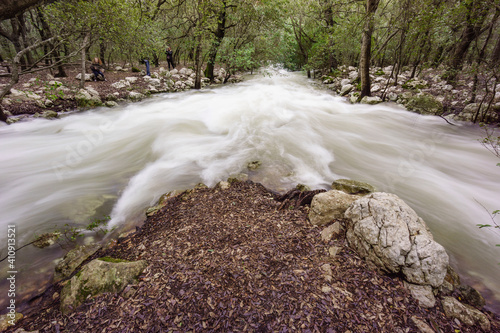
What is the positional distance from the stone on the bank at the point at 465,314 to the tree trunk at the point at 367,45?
959 centimetres

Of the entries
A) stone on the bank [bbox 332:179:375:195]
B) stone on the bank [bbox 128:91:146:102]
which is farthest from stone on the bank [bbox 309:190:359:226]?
stone on the bank [bbox 128:91:146:102]

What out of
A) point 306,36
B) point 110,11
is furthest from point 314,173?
point 306,36

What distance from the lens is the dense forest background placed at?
6.04m

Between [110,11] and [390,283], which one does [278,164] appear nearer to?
[390,283]

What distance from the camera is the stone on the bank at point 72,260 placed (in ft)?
10.6

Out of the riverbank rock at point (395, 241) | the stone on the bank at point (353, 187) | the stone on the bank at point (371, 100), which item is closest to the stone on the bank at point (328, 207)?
the riverbank rock at point (395, 241)

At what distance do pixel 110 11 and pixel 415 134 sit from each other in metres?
12.3

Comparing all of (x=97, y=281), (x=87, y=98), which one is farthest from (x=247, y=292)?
(x=87, y=98)

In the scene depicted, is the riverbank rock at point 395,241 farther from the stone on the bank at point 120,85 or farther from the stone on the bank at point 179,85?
the stone on the bank at point 120,85

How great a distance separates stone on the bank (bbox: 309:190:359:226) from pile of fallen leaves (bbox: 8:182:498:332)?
0.59 feet

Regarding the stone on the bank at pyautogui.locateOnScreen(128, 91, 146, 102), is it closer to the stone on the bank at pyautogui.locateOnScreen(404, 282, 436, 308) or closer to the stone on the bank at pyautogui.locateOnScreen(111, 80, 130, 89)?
the stone on the bank at pyautogui.locateOnScreen(111, 80, 130, 89)

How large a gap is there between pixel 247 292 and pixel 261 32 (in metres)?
14.8

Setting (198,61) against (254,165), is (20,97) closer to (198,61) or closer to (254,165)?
(198,61)

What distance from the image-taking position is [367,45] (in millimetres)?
9500
